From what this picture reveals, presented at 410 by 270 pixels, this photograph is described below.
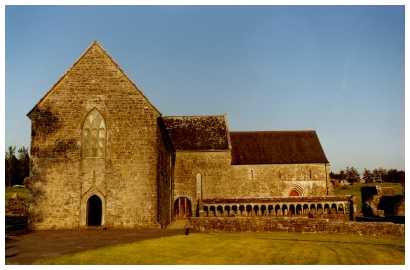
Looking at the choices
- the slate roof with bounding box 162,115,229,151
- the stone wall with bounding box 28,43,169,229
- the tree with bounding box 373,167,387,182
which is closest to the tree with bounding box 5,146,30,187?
the slate roof with bounding box 162,115,229,151

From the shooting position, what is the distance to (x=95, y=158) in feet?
89.4

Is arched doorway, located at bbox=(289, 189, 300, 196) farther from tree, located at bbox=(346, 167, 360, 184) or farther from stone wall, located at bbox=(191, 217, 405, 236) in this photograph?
tree, located at bbox=(346, 167, 360, 184)

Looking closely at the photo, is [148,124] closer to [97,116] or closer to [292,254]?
[97,116]

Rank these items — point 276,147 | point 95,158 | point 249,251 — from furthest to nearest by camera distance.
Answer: point 276,147, point 95,158, point 249,251

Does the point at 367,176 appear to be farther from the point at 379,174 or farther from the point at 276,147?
the point at 276,147

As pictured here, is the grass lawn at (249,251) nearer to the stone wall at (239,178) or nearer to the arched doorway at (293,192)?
the stone wall at (239,178)

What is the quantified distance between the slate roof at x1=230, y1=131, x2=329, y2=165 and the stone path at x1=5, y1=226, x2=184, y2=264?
21005 mm

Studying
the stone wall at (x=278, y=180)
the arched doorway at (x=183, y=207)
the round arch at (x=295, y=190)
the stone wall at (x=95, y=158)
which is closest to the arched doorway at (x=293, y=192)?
the round arch at (x=295, y=190)

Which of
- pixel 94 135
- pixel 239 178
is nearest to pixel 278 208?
pixel 239 178

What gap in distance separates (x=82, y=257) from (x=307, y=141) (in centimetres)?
3575

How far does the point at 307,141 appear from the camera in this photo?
47.5 m

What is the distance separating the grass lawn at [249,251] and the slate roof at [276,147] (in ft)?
76.4

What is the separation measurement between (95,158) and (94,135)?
1.44 m

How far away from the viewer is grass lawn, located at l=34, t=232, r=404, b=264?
14750mm
